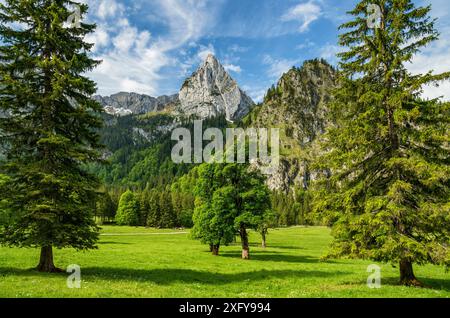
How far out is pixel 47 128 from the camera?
67.3 feet

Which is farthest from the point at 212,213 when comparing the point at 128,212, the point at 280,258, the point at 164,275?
the point at 128,212

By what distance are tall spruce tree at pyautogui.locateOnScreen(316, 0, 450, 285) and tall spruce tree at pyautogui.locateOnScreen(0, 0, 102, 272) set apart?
15.0 meters

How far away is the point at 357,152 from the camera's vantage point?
62.5ft

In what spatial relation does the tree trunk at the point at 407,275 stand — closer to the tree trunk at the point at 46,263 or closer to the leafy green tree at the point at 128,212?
the tree trunk at the point at 46,263

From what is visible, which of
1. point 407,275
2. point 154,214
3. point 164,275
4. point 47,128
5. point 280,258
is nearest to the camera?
point 407,275

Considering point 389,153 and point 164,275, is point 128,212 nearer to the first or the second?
point 164,275

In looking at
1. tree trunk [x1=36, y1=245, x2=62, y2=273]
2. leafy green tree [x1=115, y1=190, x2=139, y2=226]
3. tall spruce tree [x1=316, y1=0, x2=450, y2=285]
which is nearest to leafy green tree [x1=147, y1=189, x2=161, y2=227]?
leafy green tree [x1=115, y1=190, x2=139, y2=226]

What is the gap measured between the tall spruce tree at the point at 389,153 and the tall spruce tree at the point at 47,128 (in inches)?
592

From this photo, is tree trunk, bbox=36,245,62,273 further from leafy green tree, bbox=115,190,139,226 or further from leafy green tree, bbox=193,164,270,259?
leafy green tree, bbox=115,190,139,226

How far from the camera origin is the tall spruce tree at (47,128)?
18938mm

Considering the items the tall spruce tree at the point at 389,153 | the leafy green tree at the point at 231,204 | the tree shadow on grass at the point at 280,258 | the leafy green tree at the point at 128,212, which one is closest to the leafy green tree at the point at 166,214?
the leafy green tree at the point at 128,212

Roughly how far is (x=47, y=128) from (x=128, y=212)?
96410 mm

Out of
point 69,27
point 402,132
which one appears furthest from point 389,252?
point 69,27
